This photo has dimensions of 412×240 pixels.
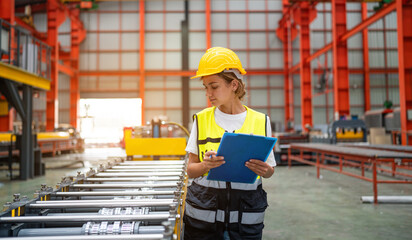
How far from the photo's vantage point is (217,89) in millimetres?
1512

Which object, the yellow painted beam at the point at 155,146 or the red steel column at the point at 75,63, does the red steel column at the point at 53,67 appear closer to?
the red steel column at the point at 75,63

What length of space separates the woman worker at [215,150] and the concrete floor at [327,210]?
7.06 feet

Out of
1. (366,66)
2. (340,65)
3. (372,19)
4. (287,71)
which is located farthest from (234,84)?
(366,66)

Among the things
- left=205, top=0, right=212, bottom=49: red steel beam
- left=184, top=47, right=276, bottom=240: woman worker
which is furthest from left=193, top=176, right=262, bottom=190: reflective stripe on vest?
left=205, top=0, right=212, bottom=49: red steel beam

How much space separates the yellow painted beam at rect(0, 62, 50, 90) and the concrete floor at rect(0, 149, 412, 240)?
249 cm

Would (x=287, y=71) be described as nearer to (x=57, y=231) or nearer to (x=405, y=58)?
(x=405, y=58)

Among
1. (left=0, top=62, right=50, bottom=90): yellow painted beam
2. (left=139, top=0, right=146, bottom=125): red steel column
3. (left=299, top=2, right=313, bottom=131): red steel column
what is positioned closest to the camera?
(left=0, top=62, right=50, bottom=90): yellow painted beam

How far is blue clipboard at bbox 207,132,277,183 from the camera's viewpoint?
1.26m

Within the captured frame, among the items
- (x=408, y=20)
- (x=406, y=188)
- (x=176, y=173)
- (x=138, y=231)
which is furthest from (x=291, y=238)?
(x=408, y=20)

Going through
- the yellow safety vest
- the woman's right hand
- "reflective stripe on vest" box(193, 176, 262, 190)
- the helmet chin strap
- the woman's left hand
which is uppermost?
the helmet chin strap

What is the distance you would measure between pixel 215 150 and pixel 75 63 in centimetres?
2100

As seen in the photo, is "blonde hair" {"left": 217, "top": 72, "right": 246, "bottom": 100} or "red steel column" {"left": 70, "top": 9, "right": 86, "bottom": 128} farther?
"red steel column" {"left": 70, "top": 9, "right": 86, "bottom": 128}

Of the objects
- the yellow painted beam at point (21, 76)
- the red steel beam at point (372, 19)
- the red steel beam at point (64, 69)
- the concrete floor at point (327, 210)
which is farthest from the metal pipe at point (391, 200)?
the red steel beam at point (64, 69)

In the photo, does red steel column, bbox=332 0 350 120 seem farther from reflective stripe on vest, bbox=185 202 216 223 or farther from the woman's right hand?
the woman's right hand
